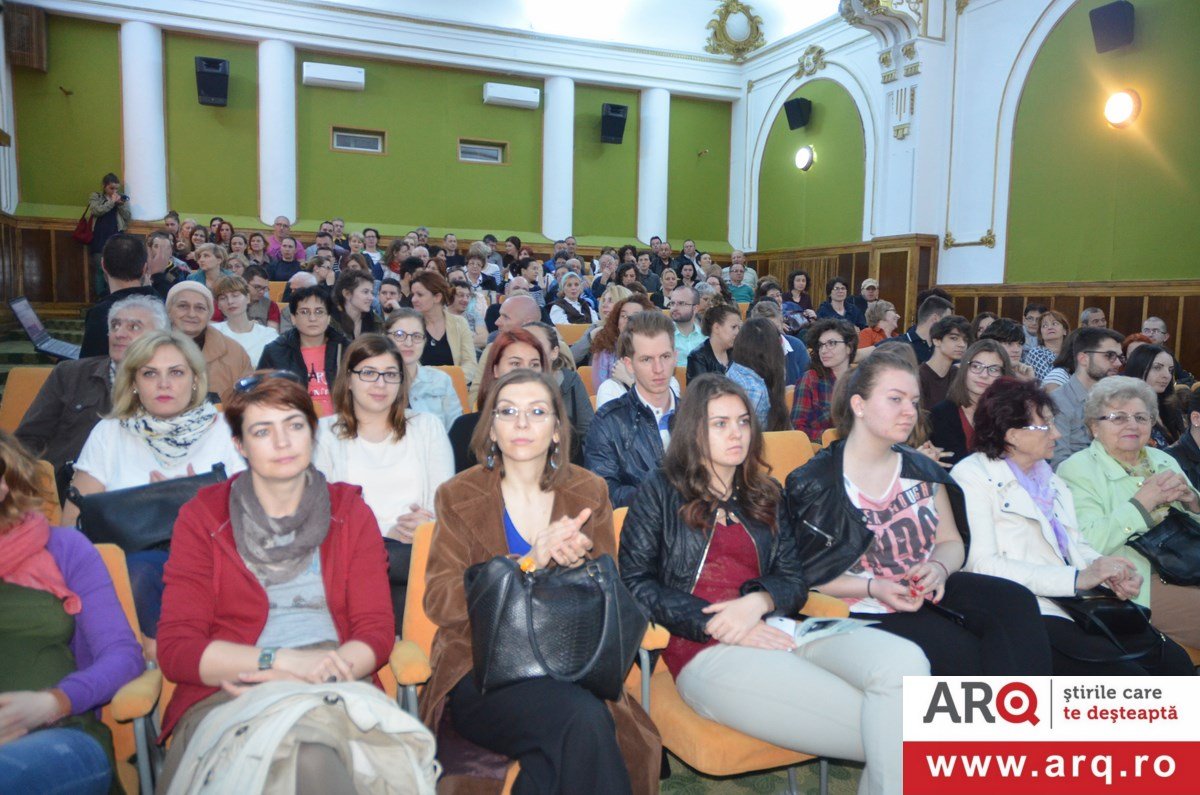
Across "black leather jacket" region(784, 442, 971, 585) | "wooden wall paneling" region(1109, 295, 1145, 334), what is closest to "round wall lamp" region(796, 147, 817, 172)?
"wooden wall paneling" region(1109, 295, 1145, 334)

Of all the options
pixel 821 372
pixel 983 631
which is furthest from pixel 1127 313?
pixel 983 631

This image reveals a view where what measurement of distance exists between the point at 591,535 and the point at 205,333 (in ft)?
7.80

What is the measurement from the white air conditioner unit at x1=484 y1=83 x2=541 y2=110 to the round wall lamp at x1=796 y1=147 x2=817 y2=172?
11.6ft

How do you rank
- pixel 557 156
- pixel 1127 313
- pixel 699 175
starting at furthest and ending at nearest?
pixel 699 175 < pixel 557 156 < pixel 1127 313

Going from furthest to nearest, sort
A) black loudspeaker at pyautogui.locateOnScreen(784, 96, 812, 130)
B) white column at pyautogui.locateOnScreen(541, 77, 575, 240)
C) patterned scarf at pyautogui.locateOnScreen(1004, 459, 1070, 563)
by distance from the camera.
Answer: white column at pyautogui.locateOnScreen(541, 77, 575, 240) < black loudspeaker at pyautogui.locateOnScreen(784, 96, 812, 130) < patterned scarf at pyautogui.locateOnScreen(1004, 459, 1070, 563)

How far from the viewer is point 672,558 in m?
1.93

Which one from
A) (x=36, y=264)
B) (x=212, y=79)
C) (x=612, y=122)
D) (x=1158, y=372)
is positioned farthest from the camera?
(x=612, y=122)

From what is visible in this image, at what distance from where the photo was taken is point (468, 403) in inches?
162

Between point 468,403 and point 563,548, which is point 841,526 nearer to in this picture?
point 563,548

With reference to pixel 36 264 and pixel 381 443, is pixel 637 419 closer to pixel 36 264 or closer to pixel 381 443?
pixel 381 443

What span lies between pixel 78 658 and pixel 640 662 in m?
1.16

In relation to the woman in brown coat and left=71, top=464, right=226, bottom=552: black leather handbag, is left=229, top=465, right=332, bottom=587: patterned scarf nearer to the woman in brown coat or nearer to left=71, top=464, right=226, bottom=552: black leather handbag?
the woman in brown coat

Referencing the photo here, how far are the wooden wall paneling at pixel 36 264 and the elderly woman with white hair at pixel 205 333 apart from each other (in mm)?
7119

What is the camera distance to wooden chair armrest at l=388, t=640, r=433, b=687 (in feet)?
5.36
